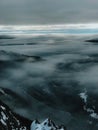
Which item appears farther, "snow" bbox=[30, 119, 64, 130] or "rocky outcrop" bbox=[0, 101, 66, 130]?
"snow" bbox=[30, 119, 64, 130]

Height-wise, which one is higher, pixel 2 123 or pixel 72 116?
pixel 2 123

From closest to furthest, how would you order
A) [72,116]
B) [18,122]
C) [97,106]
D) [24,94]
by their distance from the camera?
1. [18,122]
2. [72,116]
3. [97,106]
4. [24,94]

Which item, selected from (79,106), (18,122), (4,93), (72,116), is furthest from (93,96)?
(18,122)

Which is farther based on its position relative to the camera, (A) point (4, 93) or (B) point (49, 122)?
(A) point (4, 93)

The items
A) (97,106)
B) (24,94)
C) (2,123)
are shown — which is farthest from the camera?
(24,94)

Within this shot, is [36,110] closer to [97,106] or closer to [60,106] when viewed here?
[60,106]

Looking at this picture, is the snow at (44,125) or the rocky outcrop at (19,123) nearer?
the rocky outcrop at (19,123)

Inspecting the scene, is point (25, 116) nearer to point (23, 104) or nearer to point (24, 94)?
point (23, 104)

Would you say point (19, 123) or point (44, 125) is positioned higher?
point (19, 123)

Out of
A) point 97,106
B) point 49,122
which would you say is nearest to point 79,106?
point 97,106

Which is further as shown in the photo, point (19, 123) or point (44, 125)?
point (44, 125)
